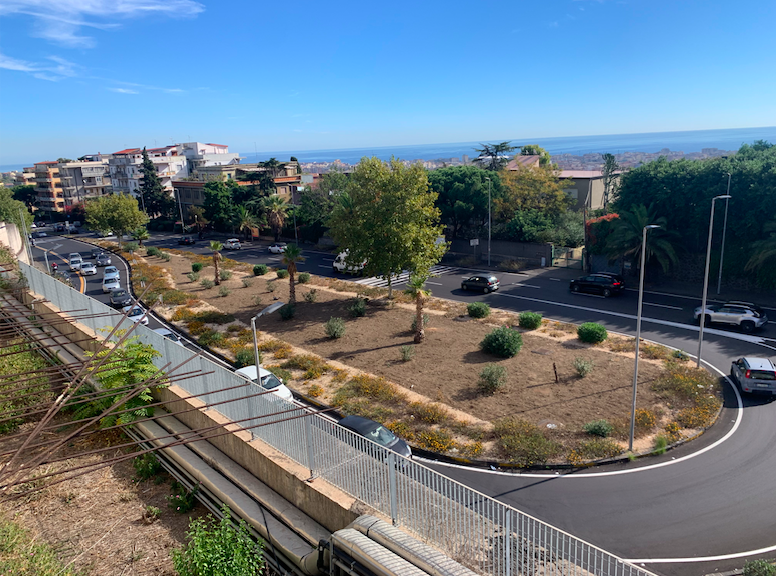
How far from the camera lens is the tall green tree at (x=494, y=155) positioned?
224 ft

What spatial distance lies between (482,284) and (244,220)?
3926cm

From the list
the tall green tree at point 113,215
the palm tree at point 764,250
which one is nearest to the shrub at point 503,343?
the palm tree at point 764,250

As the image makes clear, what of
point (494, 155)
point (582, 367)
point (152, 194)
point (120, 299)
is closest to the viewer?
point (582, 367)

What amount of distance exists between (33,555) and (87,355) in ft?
24.3

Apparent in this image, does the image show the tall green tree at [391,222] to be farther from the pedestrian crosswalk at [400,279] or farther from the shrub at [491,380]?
the shrub at [491,380]

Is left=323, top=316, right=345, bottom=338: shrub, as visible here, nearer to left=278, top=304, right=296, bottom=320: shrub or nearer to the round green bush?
left=278, top=304, right=296, bottom=320: shrub

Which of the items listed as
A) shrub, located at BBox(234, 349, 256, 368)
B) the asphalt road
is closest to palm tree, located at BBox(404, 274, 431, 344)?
shrub, located at BBox(234, 349, 256, 368)

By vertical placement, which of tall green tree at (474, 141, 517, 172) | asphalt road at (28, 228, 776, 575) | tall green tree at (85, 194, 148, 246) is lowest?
asphalt road at (28, 228, 776, 575)

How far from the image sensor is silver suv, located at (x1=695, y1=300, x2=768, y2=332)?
991 inches

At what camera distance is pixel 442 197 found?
49.3 meters

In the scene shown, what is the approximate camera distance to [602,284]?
108 feet

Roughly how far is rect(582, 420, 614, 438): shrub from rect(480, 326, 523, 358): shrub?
21.1 ft

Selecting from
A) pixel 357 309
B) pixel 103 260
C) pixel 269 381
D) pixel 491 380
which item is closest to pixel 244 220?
pixel 103 260

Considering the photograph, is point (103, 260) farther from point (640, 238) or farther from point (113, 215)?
point (640, 238)
